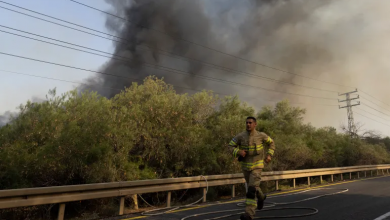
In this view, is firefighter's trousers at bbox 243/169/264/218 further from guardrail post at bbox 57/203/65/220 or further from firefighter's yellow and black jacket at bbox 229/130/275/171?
guardrail post at bbox 57/203/65/220

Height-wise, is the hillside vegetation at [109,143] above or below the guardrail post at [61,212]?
above

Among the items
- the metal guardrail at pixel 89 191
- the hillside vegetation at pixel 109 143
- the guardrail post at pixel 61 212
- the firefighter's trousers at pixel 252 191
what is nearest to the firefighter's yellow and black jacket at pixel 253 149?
the firefighter's trousers at pixel 252 191

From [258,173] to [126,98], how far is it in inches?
454

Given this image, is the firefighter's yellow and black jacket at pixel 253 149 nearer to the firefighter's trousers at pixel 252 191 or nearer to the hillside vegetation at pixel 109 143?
the firefighter's trousers at pixel 252 191

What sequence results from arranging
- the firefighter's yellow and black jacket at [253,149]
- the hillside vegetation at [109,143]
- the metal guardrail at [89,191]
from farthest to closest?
the hillside vegetation at [109,143] → the firefighter's yellow and black jacket at [253,149] → the metal guardrail at [89,191]

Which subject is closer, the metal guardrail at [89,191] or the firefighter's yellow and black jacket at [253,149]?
the metal guardrail at [89,191]

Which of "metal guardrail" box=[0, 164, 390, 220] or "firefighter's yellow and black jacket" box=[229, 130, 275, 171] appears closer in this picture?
"metal guardrail" box=[0, 164, 390, 220]

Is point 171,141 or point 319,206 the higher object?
point 171,141

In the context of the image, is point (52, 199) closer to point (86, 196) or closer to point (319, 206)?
point (86, 196)

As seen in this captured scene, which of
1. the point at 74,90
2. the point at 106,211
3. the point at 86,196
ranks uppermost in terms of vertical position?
the point at 74,90

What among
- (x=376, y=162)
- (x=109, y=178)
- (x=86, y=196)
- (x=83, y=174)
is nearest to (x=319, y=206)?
(x=86, y=196)

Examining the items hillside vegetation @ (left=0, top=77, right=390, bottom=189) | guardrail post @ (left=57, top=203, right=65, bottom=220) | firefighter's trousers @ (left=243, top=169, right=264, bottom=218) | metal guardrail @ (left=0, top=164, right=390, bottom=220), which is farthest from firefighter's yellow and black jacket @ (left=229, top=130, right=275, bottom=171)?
hillside vegetation @ (left=0, top=77, right=390, bottom=189)

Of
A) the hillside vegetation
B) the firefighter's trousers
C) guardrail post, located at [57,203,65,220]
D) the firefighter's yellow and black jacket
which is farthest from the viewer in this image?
the hillside vegetation

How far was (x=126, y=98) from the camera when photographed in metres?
15.6
